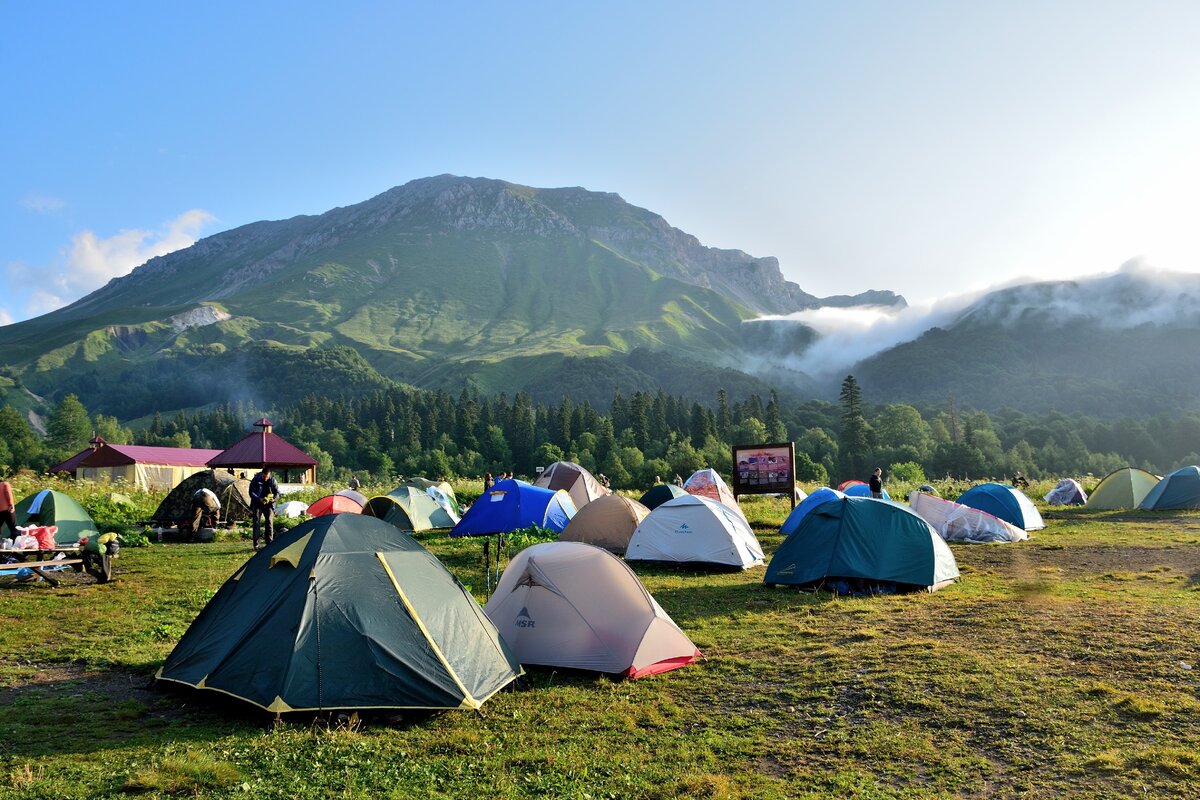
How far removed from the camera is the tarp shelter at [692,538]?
1892cm

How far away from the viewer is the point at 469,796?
20.5 ft

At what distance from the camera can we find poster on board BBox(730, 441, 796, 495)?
30000 millimetres

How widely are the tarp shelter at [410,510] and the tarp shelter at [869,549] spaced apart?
51.3ft

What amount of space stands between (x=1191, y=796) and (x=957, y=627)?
6374 millimetres

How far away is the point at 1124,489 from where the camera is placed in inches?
1497

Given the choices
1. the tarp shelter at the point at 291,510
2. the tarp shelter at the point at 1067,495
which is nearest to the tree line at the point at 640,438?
the tarp shelter at the point at 1067,495

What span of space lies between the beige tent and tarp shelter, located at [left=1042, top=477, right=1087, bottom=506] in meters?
31.9

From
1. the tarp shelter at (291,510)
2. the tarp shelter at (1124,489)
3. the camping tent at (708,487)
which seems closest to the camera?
the camping tent at (708,487)

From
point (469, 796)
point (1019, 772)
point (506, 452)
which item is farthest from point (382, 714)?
point (506, 452)

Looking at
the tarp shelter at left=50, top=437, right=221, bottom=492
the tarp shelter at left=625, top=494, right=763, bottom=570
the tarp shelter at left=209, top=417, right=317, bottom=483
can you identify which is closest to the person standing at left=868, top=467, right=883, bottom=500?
the tarp shelter at left=625, top=494, right=763, bottom=570

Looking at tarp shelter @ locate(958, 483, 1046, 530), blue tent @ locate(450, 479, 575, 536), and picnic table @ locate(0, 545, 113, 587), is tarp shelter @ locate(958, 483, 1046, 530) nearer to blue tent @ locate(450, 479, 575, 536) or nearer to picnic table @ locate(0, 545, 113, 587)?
blue tent @ locate(450, 479, 575, 536)

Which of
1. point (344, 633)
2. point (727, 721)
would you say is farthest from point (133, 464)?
point (727, 721)

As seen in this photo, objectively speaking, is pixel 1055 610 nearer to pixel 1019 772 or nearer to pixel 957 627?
pixel 957 627

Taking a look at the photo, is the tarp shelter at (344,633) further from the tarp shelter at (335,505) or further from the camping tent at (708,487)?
the camping tent at (708,487)
